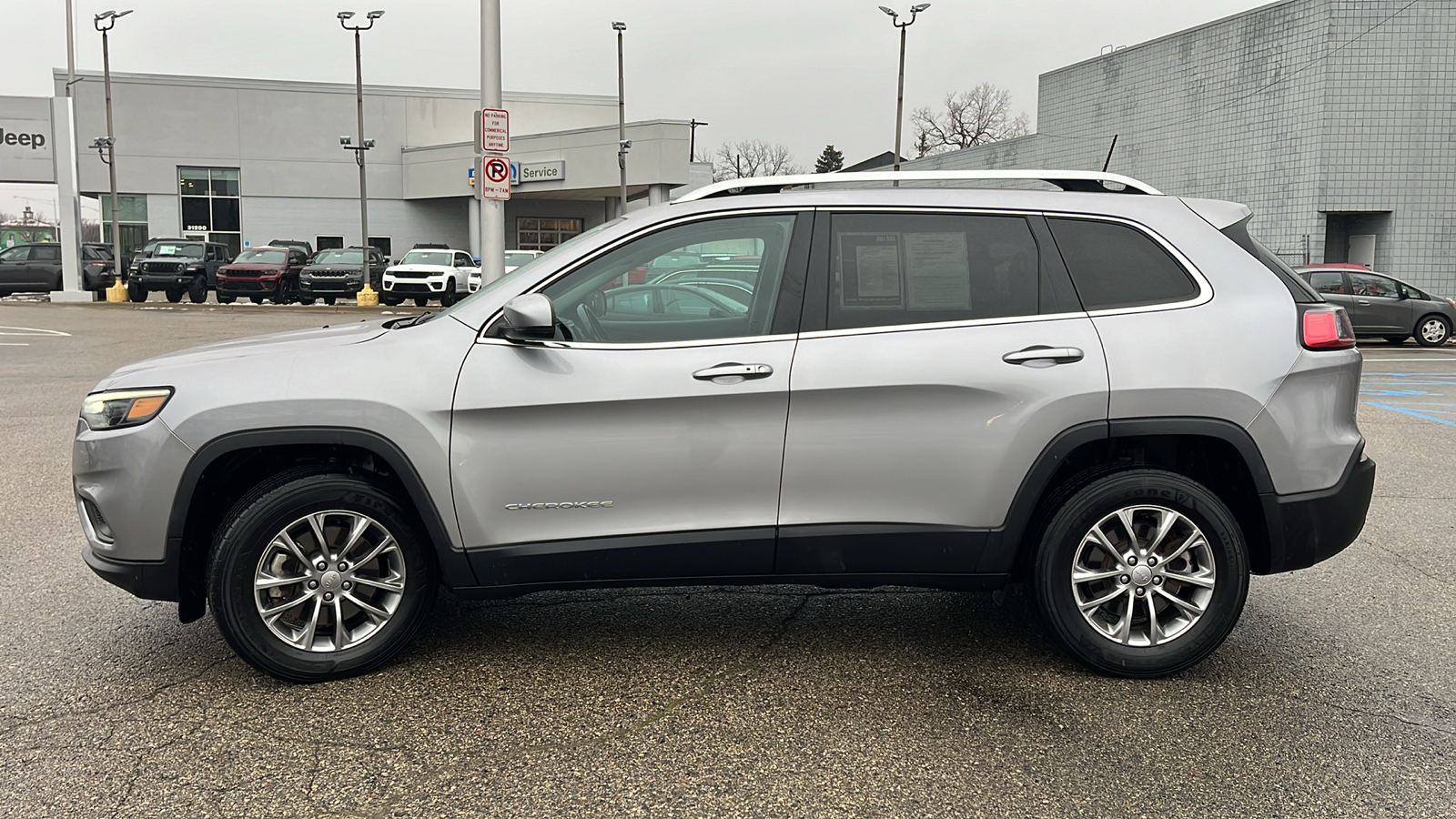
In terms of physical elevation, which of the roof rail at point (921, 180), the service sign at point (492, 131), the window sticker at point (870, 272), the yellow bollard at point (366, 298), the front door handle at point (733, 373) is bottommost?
the yellow bollard at point (366, 298)

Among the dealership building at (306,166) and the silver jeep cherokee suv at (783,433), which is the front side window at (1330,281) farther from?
the dealership building at (306,166)

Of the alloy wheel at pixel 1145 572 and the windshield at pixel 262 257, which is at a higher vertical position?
the windshield at pixel 262 257

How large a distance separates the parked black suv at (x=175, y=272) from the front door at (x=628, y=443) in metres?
32.5

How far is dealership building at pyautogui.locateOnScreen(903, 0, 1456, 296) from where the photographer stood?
26.5 m

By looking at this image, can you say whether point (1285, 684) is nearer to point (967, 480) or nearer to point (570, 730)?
point (967, 480)

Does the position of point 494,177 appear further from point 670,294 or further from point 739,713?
point 739,713

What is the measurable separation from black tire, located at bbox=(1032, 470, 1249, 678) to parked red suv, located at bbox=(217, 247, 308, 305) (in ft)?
102

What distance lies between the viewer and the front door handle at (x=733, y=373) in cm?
378

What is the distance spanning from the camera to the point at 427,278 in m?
30.5

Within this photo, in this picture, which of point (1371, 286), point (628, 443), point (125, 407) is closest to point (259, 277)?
point (1371, 286)

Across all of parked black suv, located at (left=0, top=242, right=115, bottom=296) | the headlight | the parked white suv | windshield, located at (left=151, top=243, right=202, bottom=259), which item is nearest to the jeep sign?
parked black suv, located at (left=0, top=242, right=115, bottom=296)

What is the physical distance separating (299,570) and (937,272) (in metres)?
2.51

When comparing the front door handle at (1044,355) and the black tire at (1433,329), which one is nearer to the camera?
the front door handle at (1044,355)

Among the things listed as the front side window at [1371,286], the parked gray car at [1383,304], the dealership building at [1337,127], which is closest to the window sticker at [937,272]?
the parked gray car at [1383,304]
